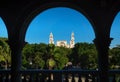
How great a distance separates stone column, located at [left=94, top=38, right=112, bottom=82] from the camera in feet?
15.5

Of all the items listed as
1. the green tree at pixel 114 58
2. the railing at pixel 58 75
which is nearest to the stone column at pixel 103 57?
the railing at pixel 58 75

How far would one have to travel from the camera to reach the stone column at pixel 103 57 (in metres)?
4.73

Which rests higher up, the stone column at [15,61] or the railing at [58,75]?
the stone column at [15,61]

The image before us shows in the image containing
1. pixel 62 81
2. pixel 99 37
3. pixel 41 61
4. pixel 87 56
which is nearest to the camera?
pixel 62 81

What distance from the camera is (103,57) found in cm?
480

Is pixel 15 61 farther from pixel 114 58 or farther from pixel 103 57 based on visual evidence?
pixel 114 58

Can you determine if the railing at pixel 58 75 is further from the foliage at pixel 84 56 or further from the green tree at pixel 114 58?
the foliage at pixel 84 56

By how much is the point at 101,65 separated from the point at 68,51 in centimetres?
3809

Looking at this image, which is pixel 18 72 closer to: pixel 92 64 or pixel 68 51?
pixel 92 64

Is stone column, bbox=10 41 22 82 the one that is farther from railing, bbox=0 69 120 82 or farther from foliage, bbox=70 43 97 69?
foliage, bbox=70 43 97 69

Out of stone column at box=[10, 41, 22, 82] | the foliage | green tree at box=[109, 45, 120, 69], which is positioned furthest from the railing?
the foliage

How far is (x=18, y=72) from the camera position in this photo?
16.1ft

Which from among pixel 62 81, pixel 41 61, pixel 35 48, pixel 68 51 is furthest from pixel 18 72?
pixel 68 51

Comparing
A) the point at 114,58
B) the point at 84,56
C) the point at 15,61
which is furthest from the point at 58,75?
the point at 84,56
